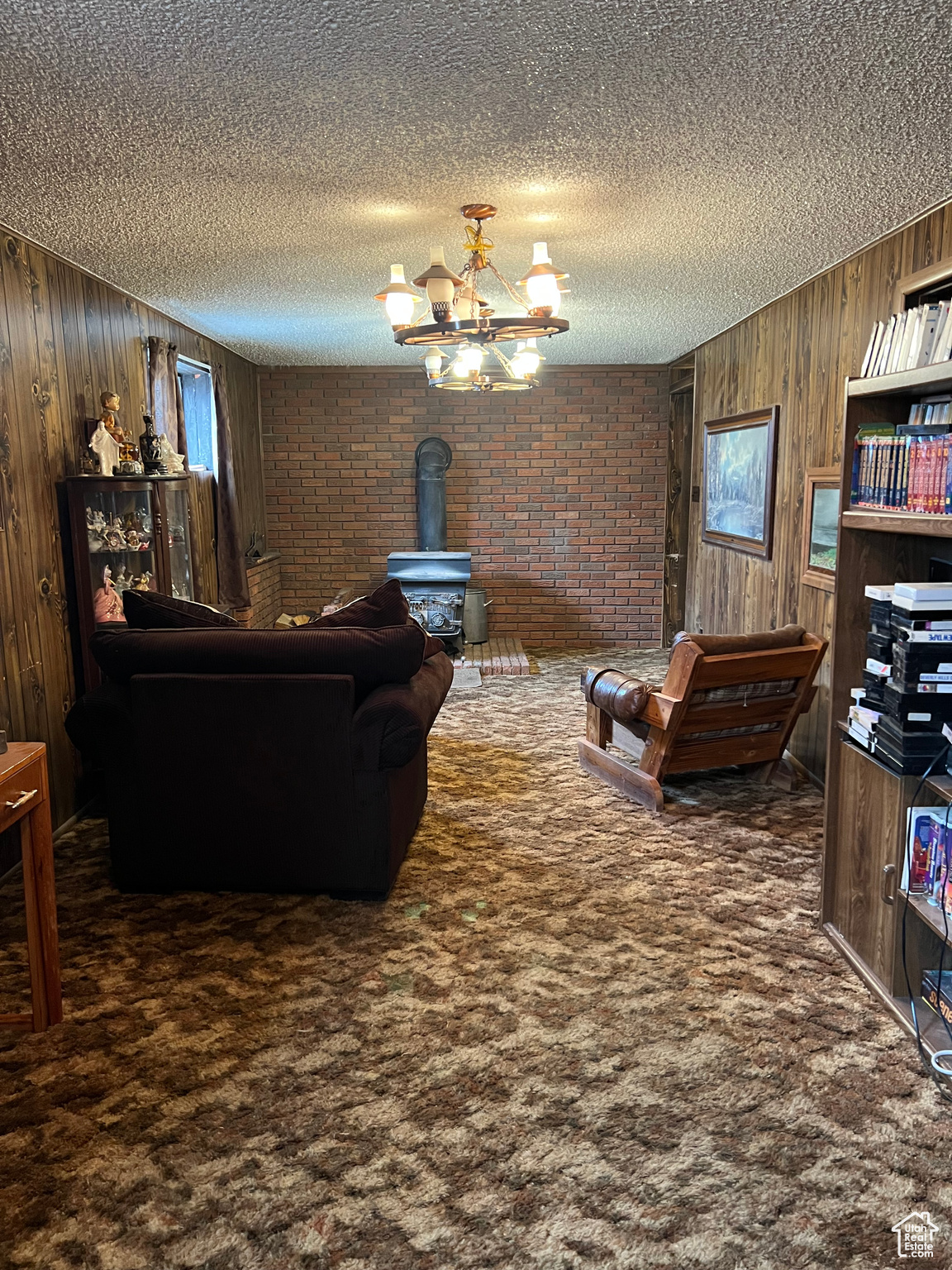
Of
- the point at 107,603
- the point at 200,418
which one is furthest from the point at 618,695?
the point at 200,418

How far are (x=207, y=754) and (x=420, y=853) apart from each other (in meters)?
0.91

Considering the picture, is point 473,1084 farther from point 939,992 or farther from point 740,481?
point 740,481

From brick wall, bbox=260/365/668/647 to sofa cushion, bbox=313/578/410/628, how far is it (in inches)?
181

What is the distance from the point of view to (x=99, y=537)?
3828mm

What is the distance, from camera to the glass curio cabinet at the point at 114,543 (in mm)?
3674

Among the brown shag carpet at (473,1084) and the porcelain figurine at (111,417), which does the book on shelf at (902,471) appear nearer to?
the brown shag carpet at (473,1084)

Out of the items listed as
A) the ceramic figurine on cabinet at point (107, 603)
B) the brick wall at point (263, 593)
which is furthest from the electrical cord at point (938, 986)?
the brick wall at point (263, 593)

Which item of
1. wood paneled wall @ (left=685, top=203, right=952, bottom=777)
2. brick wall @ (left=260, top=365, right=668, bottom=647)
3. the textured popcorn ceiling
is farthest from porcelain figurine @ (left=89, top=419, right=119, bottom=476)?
brick wall @ (left=260, top=365, right=668, bottom=647)

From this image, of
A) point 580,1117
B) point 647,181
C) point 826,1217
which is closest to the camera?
point 826,1217

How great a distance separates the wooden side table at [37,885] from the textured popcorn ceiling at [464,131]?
1.57 m

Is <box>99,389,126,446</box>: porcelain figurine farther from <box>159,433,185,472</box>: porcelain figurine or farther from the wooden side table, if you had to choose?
the wooden side table

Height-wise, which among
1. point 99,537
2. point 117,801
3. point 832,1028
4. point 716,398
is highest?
point 716,398

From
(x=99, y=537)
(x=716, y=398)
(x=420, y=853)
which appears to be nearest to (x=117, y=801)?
(x=420, y=853)

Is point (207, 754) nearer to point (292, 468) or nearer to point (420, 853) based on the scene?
point (420, 853)
